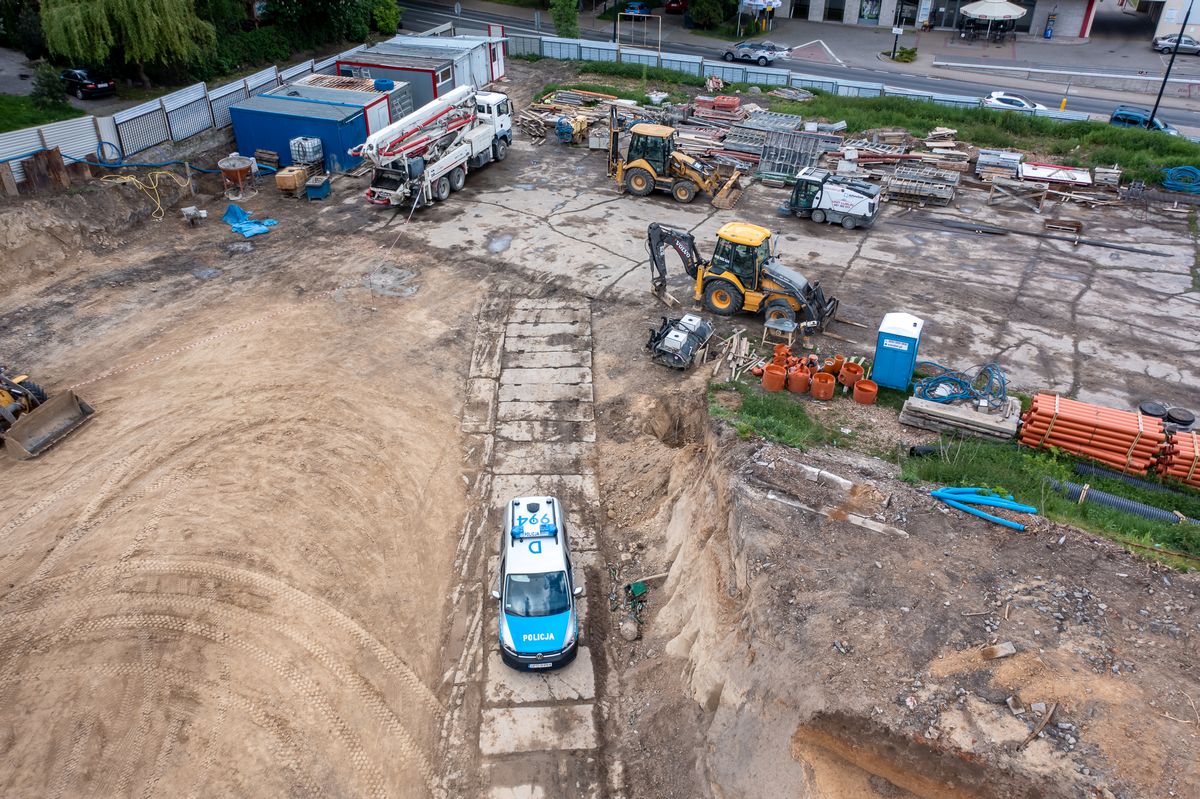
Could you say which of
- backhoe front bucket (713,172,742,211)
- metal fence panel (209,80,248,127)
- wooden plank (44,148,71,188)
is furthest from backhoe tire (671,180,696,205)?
wooden plank (44,148,71,188)

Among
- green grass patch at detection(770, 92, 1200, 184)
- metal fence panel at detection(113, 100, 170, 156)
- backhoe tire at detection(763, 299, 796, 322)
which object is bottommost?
backhoe tire at detection(763, 299, 796, 322)

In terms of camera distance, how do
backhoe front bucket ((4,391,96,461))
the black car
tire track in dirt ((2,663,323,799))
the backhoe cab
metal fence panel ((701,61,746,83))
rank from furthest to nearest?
metal fence panel ((701,61,746,83)) < the black car < the backhoe cab < backhoe front bucket ((4,391,96,461)) < tire track in dirt ((2,663,323,799))

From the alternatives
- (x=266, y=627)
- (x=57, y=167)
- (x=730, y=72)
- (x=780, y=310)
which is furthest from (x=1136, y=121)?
(x=57, y=167)

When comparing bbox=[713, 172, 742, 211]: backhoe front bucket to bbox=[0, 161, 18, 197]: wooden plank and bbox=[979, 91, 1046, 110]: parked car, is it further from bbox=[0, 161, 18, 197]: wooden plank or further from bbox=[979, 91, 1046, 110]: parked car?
bbox=[0, 161, 18, 197]: wooden plank

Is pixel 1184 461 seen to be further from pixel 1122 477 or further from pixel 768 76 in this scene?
pixel 768 76

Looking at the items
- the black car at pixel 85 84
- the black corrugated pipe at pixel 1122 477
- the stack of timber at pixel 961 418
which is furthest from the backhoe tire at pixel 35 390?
the black corrugated pipe at pixel 1122 477

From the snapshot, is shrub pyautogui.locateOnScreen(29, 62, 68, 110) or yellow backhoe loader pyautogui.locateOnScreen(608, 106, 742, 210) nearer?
shrub pyautogui.locateOnScreen(29, 62, 68, 110)

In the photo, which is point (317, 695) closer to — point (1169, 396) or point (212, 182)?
point (1169, 396)
